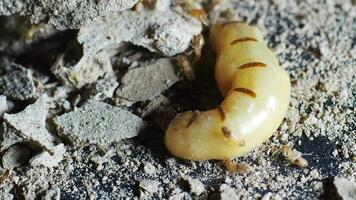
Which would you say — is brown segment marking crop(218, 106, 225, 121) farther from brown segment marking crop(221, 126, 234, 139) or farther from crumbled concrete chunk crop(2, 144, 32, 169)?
crumbled concrete chunk crop(2, 144, 32, 169)

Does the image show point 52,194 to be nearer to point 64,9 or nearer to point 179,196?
point 179,196

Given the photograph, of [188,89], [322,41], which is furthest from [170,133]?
[322,41]

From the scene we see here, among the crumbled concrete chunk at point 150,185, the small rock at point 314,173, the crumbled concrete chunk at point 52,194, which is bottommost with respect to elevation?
the small rock at point 314,173

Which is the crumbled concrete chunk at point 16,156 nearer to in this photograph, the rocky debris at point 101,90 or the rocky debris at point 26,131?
the rocky debris at point 26,131

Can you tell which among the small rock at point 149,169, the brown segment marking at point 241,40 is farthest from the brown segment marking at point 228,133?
the brown segment marking at point 241,40

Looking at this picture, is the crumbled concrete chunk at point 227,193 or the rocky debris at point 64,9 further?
the rocky debris at point 64,9

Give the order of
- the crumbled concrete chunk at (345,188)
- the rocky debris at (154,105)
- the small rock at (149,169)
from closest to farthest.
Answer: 1. the crumbled concrete chunk at (345,188)
2. the small rock at (149,169)
3. the rocky debris at (154,105)
